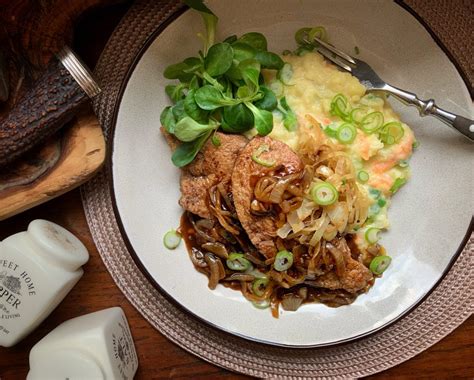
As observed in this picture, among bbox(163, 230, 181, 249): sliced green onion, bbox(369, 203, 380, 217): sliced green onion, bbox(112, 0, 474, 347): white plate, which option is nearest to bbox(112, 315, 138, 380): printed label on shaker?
bbox(112, 0, 474, 347): white plate

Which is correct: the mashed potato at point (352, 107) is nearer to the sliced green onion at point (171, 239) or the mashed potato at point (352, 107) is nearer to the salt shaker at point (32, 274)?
the sliced green onion at point (171, 239)

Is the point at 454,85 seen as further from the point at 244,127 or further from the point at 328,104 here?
the point at 244,127

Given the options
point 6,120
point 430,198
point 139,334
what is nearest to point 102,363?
point 139,334

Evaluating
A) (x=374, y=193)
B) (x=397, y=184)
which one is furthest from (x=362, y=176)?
(x=397, y=184)

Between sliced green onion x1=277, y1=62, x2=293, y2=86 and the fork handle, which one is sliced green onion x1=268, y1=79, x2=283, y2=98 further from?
the fork handle

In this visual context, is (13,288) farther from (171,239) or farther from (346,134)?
(346,134)

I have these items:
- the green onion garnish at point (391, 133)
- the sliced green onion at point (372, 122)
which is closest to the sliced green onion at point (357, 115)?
the sliced green onion at point (372, 122)
